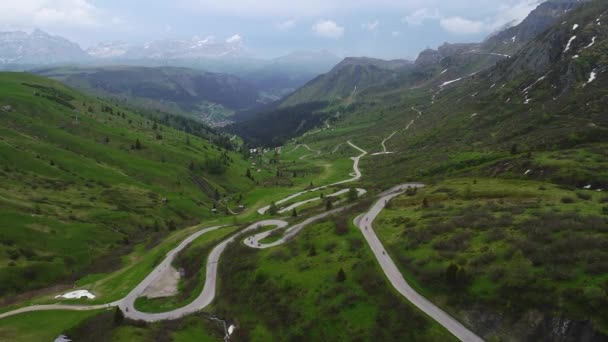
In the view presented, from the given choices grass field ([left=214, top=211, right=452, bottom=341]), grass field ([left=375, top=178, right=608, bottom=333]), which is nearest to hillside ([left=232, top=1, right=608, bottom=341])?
grass field ([left=375, top=178, right=608, bottom=333])

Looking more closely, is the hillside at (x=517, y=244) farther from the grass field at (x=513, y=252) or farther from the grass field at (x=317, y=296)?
the grass field at (x=317, y=296)

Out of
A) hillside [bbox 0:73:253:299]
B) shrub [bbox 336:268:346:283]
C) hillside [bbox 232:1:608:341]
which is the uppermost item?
hillside [bbox 232:1:608:341]

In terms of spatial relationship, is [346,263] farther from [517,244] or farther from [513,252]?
[517,244]

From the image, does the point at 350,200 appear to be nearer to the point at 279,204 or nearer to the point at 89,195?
the point at 279,204

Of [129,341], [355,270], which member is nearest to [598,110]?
[355,270]

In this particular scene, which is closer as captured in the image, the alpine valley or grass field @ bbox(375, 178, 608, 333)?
grass field @ bbox(375, 178, 608, 333)

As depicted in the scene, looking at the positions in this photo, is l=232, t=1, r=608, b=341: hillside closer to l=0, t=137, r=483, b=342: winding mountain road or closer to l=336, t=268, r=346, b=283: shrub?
l=0, t=137, r=483, b=342: winding mountain road

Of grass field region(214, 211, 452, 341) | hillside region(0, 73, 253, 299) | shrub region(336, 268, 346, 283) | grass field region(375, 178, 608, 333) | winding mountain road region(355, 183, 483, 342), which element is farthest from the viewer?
hillside region(0, 73, 253, 299)

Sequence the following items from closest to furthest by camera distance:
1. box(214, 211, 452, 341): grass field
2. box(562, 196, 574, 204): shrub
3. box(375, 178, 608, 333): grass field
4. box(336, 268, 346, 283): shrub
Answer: box(375, 178, 608, 333): grass field
box(214, 211, 452, 341): grass field
box(336, 268, 346, 283): shrub
box(562, 196, 574, 204): shrub

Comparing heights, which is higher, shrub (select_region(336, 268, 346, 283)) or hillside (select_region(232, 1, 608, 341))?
hillside (select_region(232, 1, 608, 341))

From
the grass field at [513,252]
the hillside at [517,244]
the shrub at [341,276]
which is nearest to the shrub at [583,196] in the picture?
the hillside at [517,244]

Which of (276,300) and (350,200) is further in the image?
(350,200)
